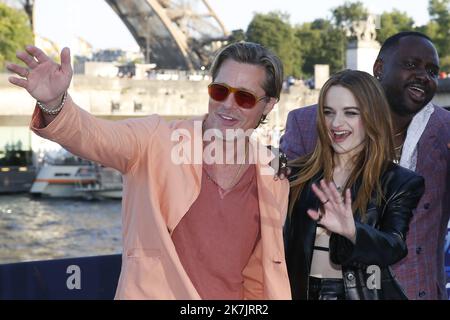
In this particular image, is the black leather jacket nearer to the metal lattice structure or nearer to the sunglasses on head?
the sunglasses on head

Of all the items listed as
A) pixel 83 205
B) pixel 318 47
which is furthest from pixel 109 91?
pixel 318 47

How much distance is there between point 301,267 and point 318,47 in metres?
39.2

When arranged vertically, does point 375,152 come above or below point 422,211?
above

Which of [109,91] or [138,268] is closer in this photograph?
[138,268]

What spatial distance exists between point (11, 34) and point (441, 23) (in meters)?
17.7

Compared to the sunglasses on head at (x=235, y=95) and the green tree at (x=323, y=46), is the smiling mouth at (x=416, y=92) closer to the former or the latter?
the sunglasses on head at (x=235, y=95)

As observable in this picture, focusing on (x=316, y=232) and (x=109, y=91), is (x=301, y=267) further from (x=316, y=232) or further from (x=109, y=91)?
(x=109, y=91)

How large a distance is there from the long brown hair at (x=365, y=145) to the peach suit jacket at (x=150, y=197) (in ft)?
0.86

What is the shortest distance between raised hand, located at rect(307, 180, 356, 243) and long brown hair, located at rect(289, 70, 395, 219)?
15cm

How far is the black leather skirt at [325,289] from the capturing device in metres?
2.13

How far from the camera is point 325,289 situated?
2.14 m

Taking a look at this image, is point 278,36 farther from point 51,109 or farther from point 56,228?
point 51,109

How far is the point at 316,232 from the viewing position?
7.09 feet

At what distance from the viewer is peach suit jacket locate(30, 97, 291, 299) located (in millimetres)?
1829
